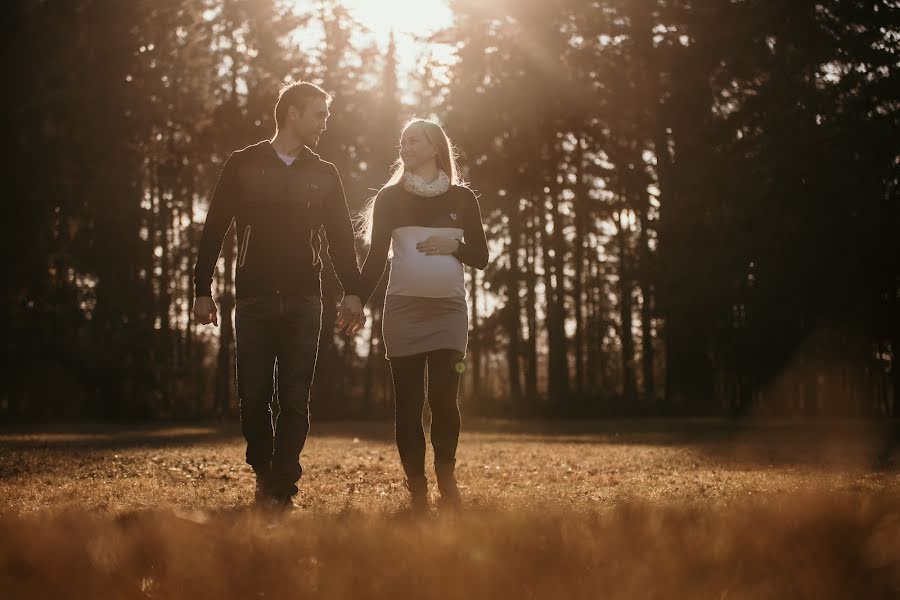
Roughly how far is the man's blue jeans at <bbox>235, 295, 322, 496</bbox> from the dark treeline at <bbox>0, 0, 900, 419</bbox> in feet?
59.4

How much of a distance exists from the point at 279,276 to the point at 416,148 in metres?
1.07

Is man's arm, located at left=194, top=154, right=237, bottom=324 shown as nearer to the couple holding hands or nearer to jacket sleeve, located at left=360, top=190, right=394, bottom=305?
the couple holding hands

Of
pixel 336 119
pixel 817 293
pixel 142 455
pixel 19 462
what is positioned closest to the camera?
pixel 19 462

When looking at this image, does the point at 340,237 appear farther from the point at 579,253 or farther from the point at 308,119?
the point at 579,253

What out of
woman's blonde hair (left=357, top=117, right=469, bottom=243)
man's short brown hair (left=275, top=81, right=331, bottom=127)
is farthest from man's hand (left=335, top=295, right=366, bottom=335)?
man's short brown hair (left=275, top=81, right=331, bottom=127)

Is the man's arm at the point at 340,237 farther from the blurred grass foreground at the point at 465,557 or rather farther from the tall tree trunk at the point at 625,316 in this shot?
the tall tree trunk at the point at 625,316

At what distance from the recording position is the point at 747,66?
24672 millimetres

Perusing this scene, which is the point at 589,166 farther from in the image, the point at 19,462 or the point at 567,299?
the point at 19,462

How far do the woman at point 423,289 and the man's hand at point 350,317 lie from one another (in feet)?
0.47

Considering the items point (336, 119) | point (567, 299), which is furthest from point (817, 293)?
point (336, 119)

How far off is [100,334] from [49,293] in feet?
5.85

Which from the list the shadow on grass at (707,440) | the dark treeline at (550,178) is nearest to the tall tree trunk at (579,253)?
the dark treeline at (550,178)

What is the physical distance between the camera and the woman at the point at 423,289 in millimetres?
5734

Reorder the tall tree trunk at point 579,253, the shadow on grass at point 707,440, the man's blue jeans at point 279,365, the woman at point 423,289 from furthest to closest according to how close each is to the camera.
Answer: the tall tree trunk at point 579,253, the shadow on grass at point 707,440, the man's blue jeans at point 279,365, the woman at point 423,289
